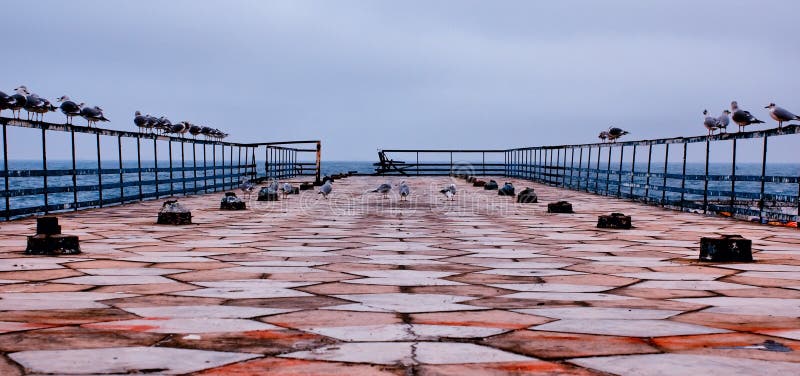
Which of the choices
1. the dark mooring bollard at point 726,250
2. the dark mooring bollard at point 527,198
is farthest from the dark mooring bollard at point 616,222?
Answer: the dark mooring bollard at point 527,198

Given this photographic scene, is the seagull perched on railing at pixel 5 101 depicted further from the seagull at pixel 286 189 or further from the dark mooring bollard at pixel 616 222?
the dark mooring bollard at pixel 616 222

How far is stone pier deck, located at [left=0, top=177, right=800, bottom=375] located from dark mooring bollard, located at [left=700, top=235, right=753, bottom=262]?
12 centimetres

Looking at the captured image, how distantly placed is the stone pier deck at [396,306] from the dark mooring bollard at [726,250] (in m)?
0.12

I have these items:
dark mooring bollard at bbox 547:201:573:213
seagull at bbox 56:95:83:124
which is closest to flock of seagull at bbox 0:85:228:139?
seagull at bbox 56:95:83:124

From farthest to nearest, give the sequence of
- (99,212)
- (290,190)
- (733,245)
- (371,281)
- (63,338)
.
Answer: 1. (290,190)
2. (99,212)
3. (733,245)
4. (371,281)
5. (63,338)

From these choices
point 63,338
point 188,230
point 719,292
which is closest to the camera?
point 63,338

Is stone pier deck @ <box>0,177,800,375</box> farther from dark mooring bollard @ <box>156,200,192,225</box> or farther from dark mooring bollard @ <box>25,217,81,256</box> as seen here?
dark mooring bollard @ <box>156,200,192,225</box>

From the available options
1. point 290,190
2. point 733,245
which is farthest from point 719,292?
point 290,190

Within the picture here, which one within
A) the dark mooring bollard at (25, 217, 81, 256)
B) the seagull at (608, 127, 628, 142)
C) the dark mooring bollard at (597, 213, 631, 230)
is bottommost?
the dark mooring bollard at (597, 213, 631, 230)

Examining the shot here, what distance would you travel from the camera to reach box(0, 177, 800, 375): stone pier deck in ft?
8.43

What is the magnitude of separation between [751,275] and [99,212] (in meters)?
8.78

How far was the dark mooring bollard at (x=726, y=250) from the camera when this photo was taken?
5.46 metres

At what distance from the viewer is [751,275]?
188 inches

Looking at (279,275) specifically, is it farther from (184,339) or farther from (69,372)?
(69,372)
